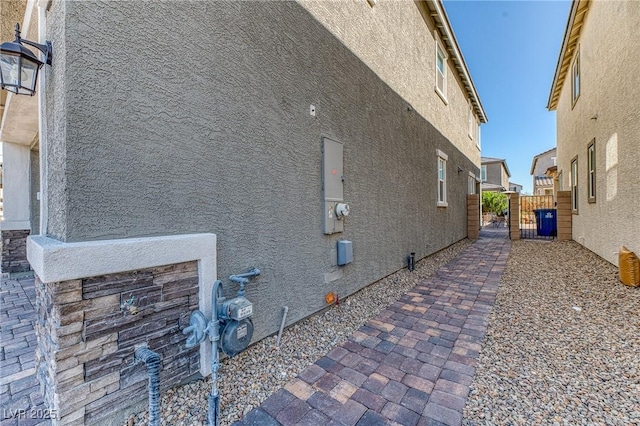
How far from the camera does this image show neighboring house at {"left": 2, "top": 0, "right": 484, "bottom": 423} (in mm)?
1768

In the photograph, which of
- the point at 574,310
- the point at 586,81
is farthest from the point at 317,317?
the point at 586,81

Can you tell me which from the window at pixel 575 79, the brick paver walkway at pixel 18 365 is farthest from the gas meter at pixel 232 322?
the window at pixel 575 79

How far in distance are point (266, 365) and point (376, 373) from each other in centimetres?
104

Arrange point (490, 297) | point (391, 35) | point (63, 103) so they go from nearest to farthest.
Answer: point (63, 103) < point (490, 297) < point (391, 35)

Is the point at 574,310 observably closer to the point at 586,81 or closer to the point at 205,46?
the point at 205,46

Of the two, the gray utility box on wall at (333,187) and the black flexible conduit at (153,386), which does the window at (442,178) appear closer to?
the gray utility box on wall at (333,187)

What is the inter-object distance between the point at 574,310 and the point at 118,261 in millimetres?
5313

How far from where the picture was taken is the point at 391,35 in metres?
5.88

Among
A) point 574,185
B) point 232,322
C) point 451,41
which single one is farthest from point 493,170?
point 232,322

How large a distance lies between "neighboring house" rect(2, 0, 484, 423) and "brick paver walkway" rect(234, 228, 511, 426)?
0.79m

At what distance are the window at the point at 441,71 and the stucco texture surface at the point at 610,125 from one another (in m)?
3.60

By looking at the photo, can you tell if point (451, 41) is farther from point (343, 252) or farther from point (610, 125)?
point (343, 252)

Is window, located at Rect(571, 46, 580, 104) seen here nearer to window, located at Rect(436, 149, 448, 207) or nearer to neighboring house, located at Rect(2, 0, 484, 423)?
window, located at Rect(436, 149, 448, 207)

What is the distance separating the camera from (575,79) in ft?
30.7
